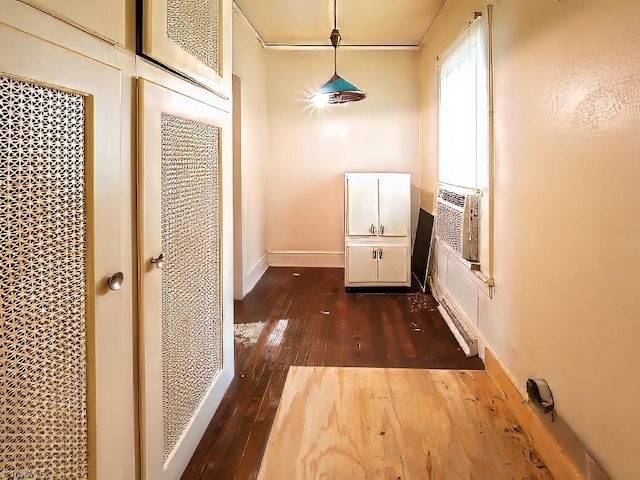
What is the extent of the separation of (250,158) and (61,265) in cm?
404

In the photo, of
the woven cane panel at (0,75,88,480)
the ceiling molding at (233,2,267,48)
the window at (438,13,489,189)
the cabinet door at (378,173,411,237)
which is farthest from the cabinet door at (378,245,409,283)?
the woven cane panel at (0,75,88,480)

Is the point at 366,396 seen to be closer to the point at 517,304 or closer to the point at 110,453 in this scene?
the point at 517,304

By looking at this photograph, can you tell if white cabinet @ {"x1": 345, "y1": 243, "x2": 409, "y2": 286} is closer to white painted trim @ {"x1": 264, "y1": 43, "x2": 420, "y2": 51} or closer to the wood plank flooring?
white painted trim @ {"x1": 264, "y1": 43, "x2": 420, "y2": 51}

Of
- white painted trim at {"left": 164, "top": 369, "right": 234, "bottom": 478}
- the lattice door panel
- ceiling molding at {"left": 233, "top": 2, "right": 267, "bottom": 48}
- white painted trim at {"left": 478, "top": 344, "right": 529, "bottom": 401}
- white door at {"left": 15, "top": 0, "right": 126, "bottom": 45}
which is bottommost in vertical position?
white painted trim at {"left": 164, "top": 369, "right": 234, "bottom": 478}

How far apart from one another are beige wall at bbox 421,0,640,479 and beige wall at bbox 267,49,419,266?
3.14 m

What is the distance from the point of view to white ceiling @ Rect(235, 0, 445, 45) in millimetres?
4418

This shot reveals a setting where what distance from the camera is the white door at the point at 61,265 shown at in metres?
1.02

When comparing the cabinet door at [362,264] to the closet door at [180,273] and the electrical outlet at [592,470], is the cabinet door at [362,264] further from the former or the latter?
the electrical outlet at [592,470]

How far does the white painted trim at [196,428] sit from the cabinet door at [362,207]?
2701 millimetres

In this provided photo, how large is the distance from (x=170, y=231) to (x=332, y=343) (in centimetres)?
193

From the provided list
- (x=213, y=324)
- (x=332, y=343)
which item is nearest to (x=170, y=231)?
(x=213, y=324)

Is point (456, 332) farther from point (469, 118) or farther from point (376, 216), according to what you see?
point (376, 216)

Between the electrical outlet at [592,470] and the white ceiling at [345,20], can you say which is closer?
the electrical outlet at [592,470]

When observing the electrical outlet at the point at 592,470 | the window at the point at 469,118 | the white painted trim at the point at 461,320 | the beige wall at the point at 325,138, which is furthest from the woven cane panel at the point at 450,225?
the electrical outlet at the point at 592,470
